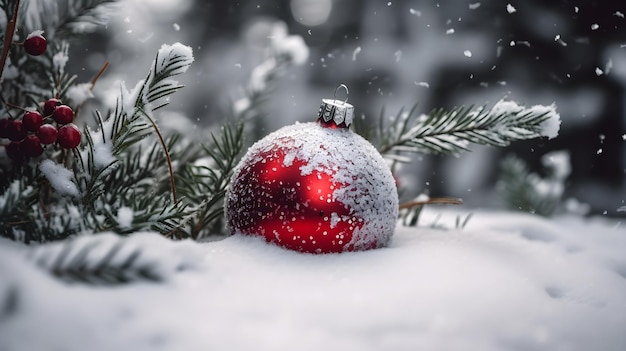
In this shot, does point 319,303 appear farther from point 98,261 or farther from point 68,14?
point 68,14

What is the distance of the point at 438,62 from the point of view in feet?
7.06

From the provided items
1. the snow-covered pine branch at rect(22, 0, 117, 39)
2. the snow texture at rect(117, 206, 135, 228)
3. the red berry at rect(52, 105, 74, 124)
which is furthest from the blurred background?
the snow texture at rect(117, 206, 135, 228)

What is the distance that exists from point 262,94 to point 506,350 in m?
0.64

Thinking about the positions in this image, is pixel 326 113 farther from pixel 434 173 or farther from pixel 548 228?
pixel 434 173

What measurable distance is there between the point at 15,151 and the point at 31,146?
1.4 inches

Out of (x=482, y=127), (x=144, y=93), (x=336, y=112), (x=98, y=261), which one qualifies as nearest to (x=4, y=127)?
(x=144, y=93)

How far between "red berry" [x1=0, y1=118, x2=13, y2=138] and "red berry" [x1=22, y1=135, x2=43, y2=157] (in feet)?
0.09

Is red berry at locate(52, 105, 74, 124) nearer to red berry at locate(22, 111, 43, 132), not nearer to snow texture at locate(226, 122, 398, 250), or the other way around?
red berry at locate(22, 111, 43, 132)

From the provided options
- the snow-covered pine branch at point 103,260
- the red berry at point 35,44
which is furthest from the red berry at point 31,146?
the snow-covered pine branch at point 103,260

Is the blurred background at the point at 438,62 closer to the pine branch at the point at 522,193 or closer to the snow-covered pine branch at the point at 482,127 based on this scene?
the pine branch at the point at 522,193

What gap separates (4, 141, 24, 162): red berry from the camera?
580 millimetres

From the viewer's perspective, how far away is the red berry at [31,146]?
1.85 ft

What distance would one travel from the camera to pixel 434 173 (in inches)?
91.2

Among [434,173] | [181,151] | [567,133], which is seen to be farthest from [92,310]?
[434,173]
